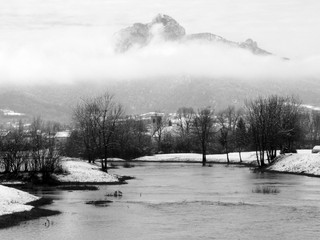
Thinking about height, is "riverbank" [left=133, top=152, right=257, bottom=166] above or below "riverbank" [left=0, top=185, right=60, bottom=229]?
above

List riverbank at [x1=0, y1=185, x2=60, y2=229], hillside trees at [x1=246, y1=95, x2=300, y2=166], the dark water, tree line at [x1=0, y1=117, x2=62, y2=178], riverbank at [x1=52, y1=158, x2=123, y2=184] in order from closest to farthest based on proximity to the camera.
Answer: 1. the dark water
2. riverbank at [x1=0, y1=185, x2=60, y2=229]
3. riverbank at [x1=52, y1=158, x2=123, y2=184]
4. tree line at [x1=0, y1=117, x2=62, y2=178]
5. hillside trees at [x1=246, y1=95, x2=300, y2=166]

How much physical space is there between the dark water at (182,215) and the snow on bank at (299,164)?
84.5ft

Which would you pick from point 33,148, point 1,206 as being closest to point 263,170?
point 33,148

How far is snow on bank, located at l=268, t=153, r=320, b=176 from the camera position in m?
99.0

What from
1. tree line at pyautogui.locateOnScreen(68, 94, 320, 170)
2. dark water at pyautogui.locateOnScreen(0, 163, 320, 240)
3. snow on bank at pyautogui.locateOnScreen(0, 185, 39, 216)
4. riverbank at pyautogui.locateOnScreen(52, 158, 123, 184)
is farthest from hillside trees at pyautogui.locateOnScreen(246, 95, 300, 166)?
snow on bank at pyautogui.locateOnScreen(0, 185, 39, 216)

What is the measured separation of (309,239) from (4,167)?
2264 inches

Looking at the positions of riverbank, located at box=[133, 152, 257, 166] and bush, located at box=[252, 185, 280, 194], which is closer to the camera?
bush, located at box=[252, 185, 280, 194]

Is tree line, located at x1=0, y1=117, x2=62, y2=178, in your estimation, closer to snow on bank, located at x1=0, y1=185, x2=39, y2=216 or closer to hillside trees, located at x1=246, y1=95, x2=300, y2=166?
snow on bank, located at x1=0, y1=185, x2=39, y2=216

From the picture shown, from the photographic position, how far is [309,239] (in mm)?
38688

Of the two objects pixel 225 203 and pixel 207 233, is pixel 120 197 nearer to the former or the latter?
pixel 225 203

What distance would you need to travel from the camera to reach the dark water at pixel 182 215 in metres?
41.2

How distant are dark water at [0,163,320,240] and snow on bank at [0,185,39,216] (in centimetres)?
294

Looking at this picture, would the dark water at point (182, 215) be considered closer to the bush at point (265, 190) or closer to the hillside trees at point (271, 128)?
the bush at point (265, 190)

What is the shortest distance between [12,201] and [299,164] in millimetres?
63871
